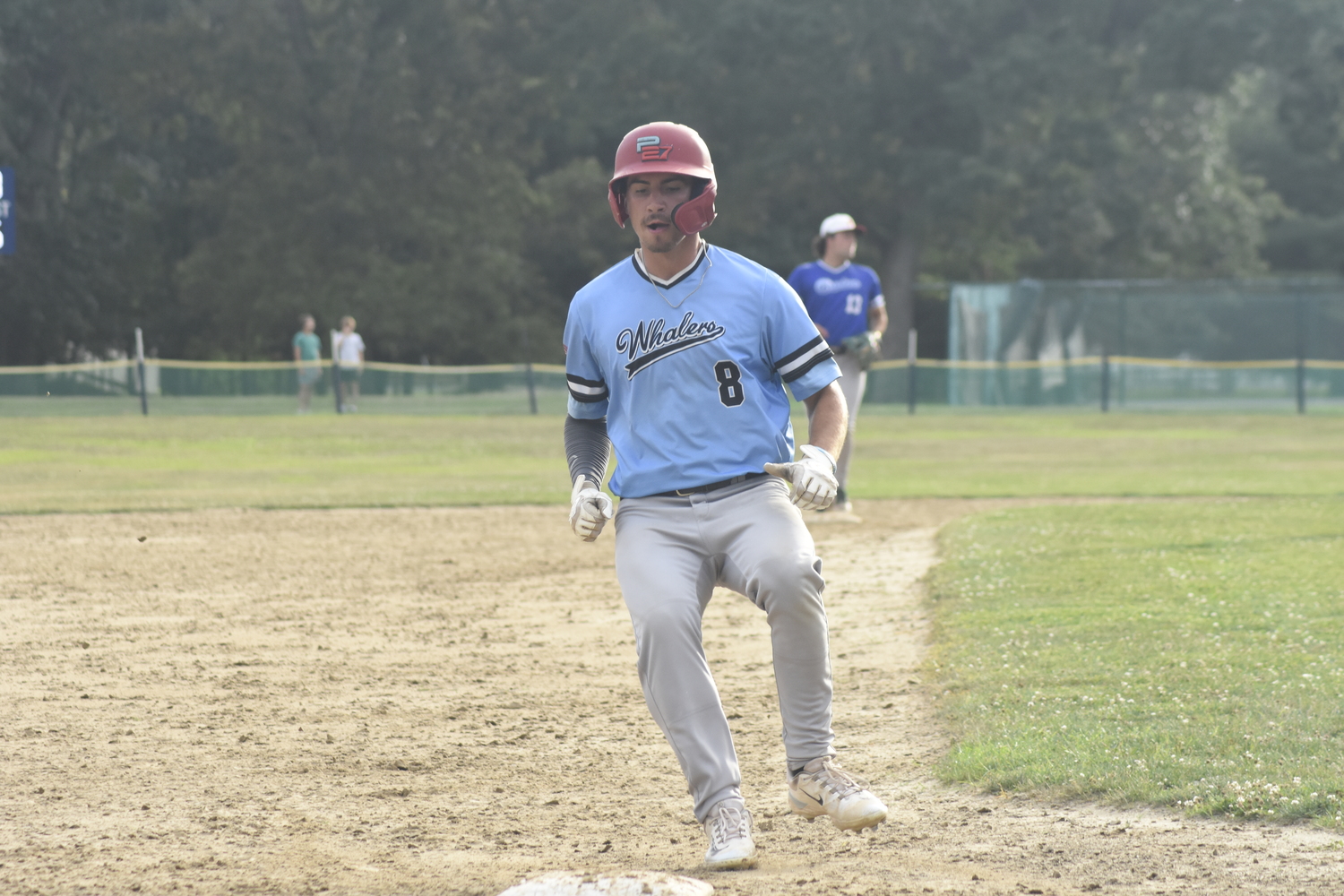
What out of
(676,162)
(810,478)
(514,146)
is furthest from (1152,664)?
(514,146)

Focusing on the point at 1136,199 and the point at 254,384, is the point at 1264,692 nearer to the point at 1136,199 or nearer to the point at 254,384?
the point at 254,384

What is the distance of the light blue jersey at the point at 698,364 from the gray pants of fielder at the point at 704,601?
0.32 ft

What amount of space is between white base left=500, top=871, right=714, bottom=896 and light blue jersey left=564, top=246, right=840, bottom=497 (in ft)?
3.36

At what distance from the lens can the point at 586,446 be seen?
4504 millimetres

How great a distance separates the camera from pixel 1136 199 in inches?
1673

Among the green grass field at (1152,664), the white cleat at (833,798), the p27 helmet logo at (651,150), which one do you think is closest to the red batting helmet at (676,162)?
the p27 helmet logo at (651,150)

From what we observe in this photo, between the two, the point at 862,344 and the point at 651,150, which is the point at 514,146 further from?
the point at 651,150

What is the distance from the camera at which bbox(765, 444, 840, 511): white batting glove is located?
407 cm

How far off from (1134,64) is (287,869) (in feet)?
138

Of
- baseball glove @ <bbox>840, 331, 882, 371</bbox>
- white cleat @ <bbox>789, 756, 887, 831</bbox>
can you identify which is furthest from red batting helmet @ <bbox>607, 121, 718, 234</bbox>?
baseball glove @ <bbox>840, 331, 882, 371</bbox>

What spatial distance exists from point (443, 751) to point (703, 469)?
1.87m

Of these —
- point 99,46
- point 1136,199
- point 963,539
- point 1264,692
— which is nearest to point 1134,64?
point 1136,199

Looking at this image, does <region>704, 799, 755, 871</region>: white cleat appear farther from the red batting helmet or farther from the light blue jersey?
the red batting helmet

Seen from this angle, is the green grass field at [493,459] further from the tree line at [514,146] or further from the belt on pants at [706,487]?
the tree line at [514,146]
